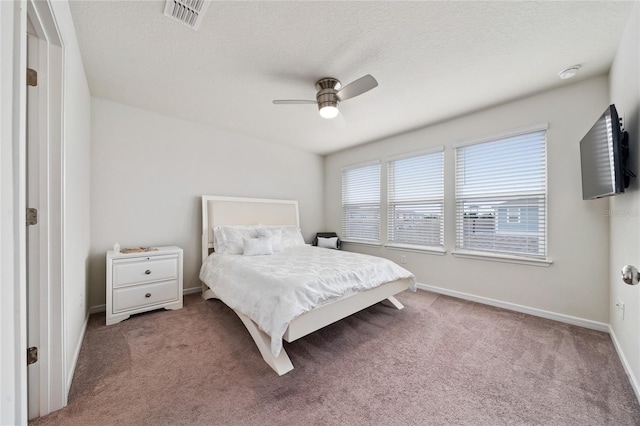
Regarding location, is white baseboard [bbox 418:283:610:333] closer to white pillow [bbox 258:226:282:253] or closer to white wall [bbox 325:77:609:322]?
white wall [bbox 325:77:609:322]

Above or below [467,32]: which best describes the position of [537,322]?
below

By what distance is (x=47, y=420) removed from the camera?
1.35 metres

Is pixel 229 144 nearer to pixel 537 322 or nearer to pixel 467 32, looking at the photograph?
pixel 467 32

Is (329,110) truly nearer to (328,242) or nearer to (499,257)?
(499,257)

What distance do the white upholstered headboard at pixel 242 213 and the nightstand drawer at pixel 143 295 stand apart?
646 mm

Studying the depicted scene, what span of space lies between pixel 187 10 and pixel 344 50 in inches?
46.5

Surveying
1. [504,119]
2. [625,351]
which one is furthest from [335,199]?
[625,351]

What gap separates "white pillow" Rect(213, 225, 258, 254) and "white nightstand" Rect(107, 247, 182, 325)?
1.77 ft

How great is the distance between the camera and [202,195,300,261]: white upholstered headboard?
3.55 meters

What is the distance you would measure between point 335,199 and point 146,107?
3.46 meters

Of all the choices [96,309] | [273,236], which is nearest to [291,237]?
[273,236]

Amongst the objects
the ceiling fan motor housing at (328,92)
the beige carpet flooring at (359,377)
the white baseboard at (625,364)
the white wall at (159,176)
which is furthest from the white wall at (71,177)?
the white baseboard at (625,364)

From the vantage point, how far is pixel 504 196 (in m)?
2.96

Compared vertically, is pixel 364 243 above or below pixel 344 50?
below
